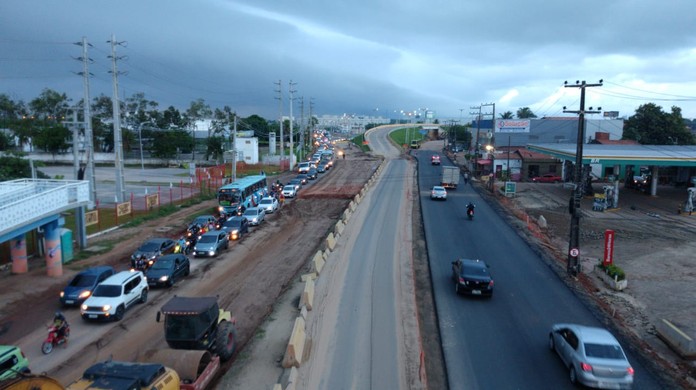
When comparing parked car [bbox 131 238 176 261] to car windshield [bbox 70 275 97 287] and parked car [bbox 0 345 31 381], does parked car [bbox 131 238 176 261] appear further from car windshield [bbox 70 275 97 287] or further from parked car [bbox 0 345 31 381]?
parked car [bbox 0 345 31 381]

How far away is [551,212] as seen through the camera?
144 feet

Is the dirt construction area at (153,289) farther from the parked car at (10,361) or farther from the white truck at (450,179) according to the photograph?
the white truck at (450,179)

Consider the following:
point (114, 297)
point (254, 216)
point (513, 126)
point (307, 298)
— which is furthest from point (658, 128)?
point (114, 297)

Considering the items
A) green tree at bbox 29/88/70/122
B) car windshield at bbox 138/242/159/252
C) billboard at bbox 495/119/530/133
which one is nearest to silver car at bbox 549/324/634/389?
car windshield at bbox 138/242/159/252

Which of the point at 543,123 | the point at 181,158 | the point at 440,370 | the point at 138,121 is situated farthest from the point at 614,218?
the point at 138,121

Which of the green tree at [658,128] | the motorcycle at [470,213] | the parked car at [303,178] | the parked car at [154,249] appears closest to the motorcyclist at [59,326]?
the parked car at [154,249]

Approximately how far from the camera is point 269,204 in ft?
136

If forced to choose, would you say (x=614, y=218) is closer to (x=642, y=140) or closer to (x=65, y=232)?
(x=65, y=232)

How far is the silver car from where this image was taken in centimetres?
1273

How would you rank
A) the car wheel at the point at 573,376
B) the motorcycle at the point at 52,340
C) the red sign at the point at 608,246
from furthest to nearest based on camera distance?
the red sign at the point at 608,246 → the motorcycle at the point at 52,340 → the car wheel at the point at 573,376

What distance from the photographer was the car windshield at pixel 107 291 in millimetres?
18094

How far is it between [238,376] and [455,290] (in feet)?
36.7

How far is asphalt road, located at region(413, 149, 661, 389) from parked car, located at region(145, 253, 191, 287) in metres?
12.4

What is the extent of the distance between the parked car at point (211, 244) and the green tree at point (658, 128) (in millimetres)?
80931
